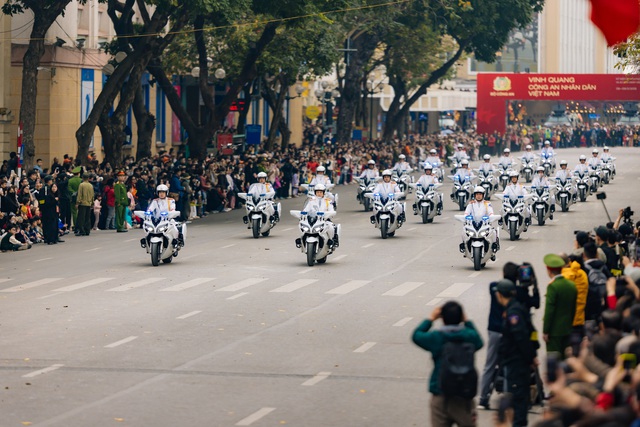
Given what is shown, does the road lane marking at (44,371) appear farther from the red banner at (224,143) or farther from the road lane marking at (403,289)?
the red banner at (224,143)

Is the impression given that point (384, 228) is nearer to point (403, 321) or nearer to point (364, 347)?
point (403, 321)

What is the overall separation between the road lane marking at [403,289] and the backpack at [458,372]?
12.9 meters

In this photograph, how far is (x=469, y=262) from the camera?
30.6 meters

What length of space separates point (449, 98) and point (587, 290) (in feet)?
293

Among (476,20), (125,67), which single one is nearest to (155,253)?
(125,67)

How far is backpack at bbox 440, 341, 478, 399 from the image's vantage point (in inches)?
461

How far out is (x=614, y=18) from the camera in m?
11.9

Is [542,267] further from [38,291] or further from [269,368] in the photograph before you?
[269,368]

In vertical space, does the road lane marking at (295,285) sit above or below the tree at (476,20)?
below

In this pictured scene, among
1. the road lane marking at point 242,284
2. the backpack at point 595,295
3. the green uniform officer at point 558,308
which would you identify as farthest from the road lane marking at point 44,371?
the road lane marking at point 242,284

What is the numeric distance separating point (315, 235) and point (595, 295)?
14523 millimetres

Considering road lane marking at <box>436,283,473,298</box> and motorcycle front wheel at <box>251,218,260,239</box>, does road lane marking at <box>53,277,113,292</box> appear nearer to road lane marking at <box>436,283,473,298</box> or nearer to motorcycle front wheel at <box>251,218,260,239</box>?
road lane marking at <box>436,283,473,298</box>

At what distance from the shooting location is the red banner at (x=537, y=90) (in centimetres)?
9631

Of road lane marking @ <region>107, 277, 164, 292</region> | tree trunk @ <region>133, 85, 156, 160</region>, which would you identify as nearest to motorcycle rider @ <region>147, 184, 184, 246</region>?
road lane marking @ <region>107, 277, 164, 292</region>
